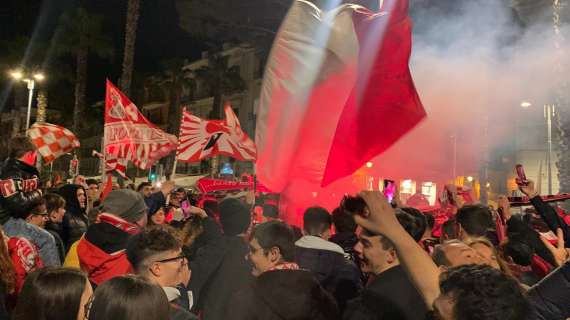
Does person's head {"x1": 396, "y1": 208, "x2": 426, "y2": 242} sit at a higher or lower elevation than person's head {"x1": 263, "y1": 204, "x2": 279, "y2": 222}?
higher

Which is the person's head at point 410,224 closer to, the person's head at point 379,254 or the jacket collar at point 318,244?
the jacket collar at point 318,244

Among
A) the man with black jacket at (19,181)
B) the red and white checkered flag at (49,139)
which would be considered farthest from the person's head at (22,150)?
the red and white checkered flag at (49,139)

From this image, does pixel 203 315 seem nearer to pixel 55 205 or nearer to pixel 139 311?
pixel 139 311

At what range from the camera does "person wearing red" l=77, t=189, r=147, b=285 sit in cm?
328

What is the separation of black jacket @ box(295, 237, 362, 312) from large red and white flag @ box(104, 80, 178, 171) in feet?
20.8

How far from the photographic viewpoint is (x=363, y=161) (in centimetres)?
410

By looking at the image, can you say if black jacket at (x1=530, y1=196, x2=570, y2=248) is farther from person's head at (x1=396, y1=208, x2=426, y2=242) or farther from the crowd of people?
person's head at (x1=396, y1=208, x2=426, y2=242)

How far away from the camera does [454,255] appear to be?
2535 millimetres

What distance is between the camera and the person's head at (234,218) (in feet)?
12.5

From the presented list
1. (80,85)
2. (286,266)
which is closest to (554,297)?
(286,266)

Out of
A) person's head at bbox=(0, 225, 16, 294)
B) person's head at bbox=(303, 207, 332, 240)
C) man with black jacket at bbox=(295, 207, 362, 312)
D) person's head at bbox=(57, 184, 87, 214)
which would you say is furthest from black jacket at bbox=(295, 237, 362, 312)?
person's head at bbox=(57, 184, 87, 214)

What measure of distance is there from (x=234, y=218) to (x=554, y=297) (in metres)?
2.29

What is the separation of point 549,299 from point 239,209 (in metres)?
2.29

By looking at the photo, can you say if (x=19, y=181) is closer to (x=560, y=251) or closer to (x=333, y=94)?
(x=333, y=94)
